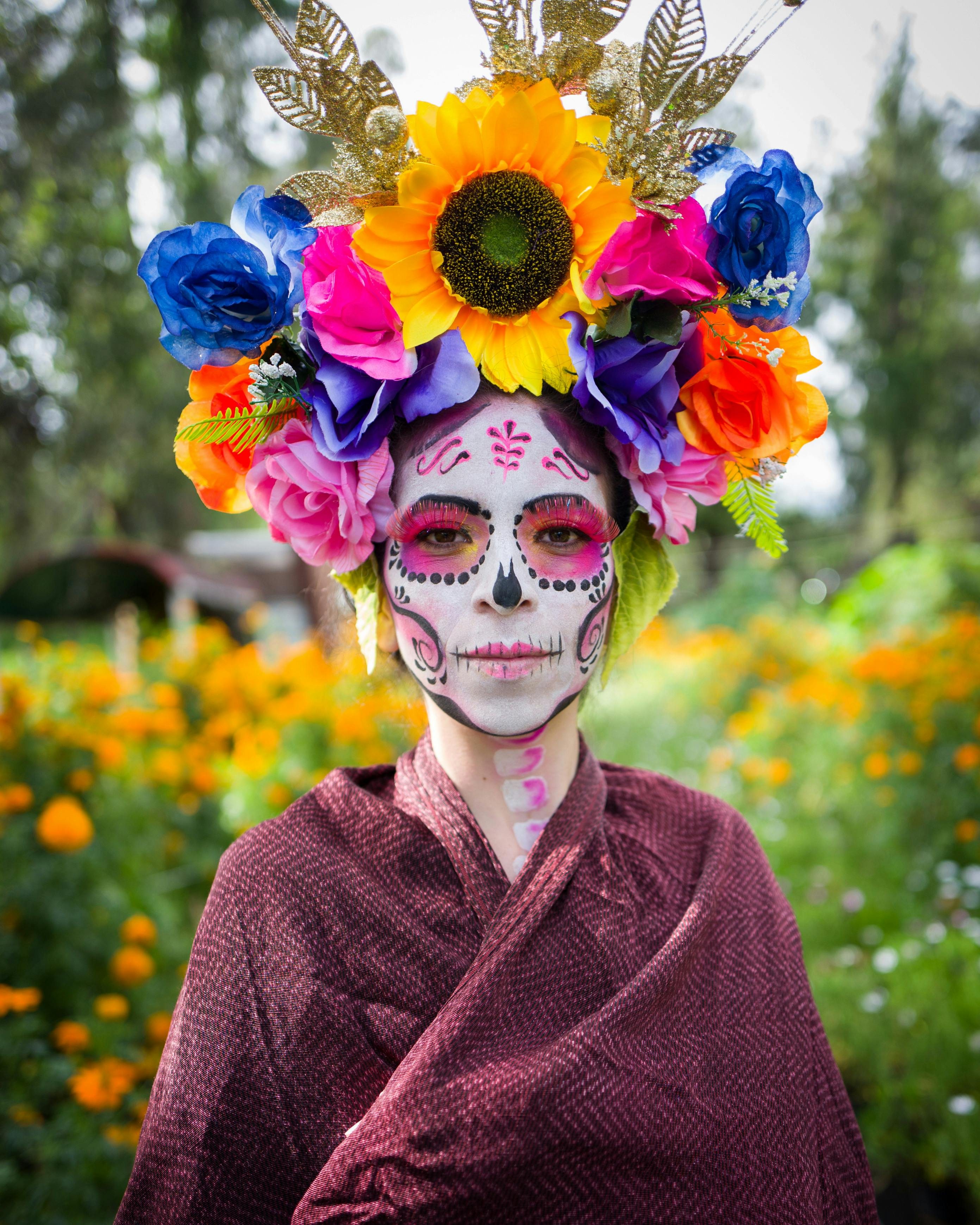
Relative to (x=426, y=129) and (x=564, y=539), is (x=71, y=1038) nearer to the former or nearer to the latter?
(x=564, y=539)

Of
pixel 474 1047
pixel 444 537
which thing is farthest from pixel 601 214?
pixel 474 1047

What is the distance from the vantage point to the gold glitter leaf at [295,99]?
4.87 feet

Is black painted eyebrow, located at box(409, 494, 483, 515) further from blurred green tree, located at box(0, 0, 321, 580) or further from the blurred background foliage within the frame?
blurred green tree, located at box(0, 0, 321, 580)

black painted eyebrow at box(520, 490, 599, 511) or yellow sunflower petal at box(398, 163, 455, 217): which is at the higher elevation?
yellow sunflower petal at box(398, 163, 455, 217)

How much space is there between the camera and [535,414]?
163 cm

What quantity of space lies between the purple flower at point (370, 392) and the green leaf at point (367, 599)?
0.29m

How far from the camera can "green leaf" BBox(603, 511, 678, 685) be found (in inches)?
73.0

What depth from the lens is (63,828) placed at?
272 cm

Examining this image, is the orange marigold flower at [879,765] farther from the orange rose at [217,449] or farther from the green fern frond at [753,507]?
the orange rose at [217,449]

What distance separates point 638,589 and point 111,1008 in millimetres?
2027

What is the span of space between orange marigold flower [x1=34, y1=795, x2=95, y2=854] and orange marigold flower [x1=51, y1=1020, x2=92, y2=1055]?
0.52 m

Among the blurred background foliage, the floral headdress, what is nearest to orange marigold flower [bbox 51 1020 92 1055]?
the blurred background foliage

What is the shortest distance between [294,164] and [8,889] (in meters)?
9.83

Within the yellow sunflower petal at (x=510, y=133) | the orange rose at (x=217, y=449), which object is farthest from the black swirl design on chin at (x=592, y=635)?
the yellow sunflower petal at (x=510, y=133)
